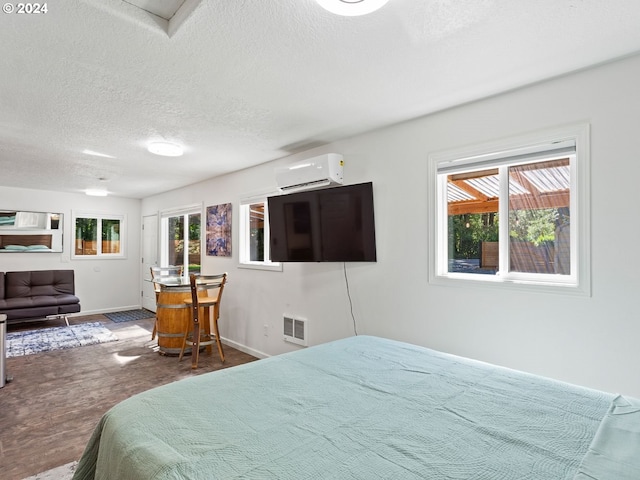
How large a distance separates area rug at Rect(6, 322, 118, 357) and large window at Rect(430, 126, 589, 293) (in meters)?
4.91

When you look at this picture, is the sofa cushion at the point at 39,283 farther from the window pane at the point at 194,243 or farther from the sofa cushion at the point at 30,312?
the window pane at the point at 194,243

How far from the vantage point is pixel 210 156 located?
3.88m

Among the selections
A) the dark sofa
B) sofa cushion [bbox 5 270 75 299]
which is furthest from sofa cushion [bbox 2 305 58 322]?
sofa cushion [bbox 5 270 75 299]

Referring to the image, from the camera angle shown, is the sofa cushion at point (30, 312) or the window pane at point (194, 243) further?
the window pane at point (194, 243)

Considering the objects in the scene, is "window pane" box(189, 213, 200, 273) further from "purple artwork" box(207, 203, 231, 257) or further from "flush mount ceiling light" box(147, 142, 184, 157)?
"flush mount ceiling light" box(147, 142, 184, 157)

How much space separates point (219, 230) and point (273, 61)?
3433 millimetres

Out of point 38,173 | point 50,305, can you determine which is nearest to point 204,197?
point 38,173

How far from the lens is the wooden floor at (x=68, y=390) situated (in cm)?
231

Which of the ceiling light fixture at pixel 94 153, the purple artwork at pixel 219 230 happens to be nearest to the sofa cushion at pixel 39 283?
the purple artwork at pixel 219 230

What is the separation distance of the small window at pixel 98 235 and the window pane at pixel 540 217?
7.48 metres

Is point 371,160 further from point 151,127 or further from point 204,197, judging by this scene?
point 204,197

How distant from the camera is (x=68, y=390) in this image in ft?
10.7

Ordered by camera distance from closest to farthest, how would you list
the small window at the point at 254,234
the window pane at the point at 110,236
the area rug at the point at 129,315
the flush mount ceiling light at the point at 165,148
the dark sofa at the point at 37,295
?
the flush mount ceiling light at the point at 165,148
the small window at the point at 254,234
the dark sofa at the point at 37,295
the area rug at the point at 129,315
the window pane at the point at 110,236

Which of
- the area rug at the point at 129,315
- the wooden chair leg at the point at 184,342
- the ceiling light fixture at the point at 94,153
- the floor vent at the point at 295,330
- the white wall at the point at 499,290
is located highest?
the ceiling light fixture at the point at 94,153
